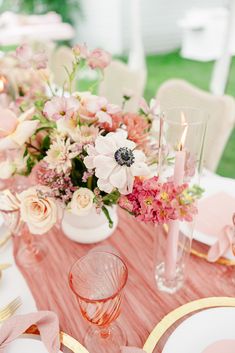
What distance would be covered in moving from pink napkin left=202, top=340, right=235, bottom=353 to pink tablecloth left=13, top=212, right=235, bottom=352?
14 centimetres

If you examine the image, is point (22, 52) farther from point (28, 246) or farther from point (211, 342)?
point (211, 342)

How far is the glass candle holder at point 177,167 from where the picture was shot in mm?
729

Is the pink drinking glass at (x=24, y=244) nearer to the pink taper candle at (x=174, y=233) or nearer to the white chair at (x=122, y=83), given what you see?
the pink taper candle at (x=174, y=233)

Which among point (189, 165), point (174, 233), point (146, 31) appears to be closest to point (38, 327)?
point (174, 233)

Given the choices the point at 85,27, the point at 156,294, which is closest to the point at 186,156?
the point at 156,294

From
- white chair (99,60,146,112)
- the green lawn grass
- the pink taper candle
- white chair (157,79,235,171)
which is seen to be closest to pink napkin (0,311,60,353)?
the pink taper candle

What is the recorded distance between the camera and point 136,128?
0.81 metres

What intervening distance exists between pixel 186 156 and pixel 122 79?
158 centimetres

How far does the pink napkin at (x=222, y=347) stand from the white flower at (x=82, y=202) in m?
0.37

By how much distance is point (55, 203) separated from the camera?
791mm

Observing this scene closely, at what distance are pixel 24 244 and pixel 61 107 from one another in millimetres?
453

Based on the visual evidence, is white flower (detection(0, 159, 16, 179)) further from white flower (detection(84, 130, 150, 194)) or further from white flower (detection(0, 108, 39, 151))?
white flower (detection(84, 130, 150, 194))

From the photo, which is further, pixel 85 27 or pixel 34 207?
pixel 85 27

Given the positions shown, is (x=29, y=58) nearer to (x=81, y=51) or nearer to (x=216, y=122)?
(x=81, y=51)
